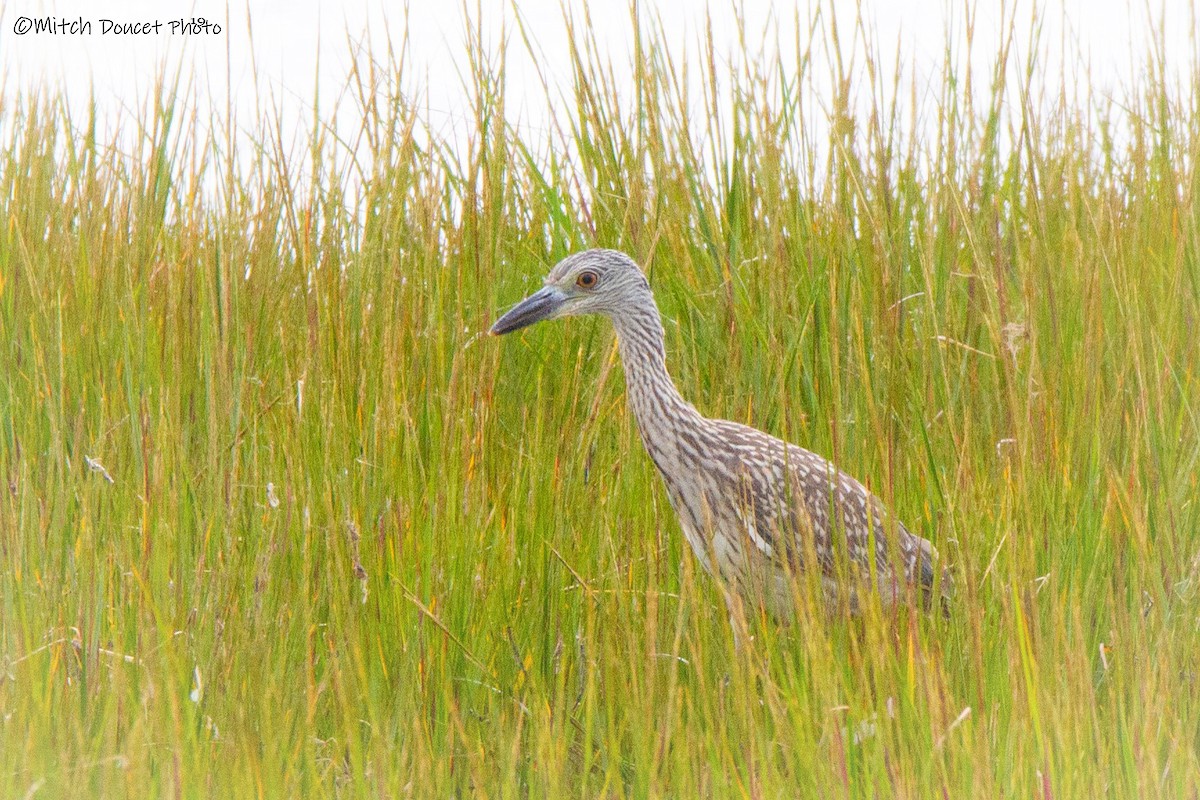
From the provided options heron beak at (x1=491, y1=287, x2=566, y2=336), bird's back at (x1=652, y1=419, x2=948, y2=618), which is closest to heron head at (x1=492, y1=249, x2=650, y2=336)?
heron beak at (x1=491, y1=287, x2=566, y2=336)

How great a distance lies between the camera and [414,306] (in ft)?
12.8

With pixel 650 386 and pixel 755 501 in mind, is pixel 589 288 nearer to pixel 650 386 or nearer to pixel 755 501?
pixel 650 386

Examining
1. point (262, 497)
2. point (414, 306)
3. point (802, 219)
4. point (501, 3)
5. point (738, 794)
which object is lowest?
point (738, 794)

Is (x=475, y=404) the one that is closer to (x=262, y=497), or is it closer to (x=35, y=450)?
(x=262, y=497)

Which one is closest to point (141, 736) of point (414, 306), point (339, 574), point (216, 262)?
point (339, 574)

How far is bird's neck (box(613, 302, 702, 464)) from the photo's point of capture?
12.7 ft

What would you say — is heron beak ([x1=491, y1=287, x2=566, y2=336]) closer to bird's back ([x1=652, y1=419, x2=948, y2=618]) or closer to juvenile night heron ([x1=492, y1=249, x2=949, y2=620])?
juvenile night heron ([x1=492, y1=249, x2=949, y2=620])

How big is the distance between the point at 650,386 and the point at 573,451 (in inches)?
11.6

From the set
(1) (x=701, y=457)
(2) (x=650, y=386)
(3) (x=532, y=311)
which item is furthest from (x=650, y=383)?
(3) (x=532, y=311)

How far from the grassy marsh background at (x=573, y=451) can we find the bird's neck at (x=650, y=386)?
0.12m

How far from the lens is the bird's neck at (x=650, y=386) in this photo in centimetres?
388

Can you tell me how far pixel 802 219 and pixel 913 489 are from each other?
1.18 m

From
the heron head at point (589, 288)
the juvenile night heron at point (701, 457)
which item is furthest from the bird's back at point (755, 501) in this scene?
the heron head at point (589, 288)

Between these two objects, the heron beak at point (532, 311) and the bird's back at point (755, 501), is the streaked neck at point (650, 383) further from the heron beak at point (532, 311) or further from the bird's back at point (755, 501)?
the heron beak at point (532, 311)
